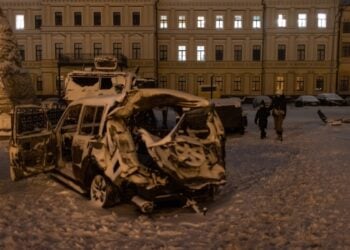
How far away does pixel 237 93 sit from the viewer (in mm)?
53406

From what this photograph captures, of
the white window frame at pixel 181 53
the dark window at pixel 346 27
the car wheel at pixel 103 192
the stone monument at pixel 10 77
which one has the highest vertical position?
the dark window at pixel 346 27

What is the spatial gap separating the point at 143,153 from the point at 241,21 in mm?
47864

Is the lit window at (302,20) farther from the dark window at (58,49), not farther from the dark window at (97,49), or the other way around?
the dark window at (58,49)

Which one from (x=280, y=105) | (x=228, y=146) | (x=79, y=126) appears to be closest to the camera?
(x=79, y=126)

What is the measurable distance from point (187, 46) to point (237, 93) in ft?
26.6

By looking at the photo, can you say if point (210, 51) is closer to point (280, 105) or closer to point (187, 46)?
point (187, 46)

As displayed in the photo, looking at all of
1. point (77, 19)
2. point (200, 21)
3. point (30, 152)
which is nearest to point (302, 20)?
point (200, 21)

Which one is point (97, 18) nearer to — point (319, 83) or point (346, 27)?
point (319, 83)

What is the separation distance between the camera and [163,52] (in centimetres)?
5388

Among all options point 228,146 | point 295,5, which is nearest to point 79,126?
point 228,146

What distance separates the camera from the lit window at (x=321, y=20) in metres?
53.0

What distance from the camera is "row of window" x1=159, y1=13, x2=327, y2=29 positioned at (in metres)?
53.1

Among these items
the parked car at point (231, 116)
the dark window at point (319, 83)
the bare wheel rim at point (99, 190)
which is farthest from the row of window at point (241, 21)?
the bare wheel rim at point (99, 190)

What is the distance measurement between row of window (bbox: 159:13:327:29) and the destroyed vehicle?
1841 inches
